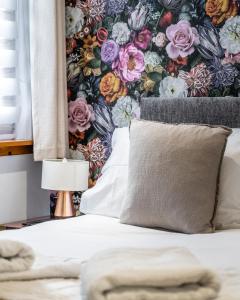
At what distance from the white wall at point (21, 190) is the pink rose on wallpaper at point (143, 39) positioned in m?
0.95

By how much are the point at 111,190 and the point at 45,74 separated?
1.02m

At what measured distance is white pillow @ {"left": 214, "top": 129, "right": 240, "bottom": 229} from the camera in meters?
2.53

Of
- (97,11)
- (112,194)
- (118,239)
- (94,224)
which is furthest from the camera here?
(97,11)

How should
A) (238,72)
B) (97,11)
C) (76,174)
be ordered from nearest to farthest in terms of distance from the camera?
(238,72), (76,174), (97,11)

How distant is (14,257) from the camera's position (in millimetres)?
1696

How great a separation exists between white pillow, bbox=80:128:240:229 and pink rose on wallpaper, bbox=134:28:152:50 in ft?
1.78

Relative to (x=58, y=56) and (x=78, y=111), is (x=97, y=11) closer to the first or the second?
(x=58, y=56)

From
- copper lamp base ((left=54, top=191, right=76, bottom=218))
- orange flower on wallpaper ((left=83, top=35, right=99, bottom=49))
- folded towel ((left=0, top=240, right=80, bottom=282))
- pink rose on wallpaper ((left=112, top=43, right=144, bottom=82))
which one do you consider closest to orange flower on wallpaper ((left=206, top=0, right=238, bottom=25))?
pink rose on wallpaper ((left=112, top=43, right=144, bottom=82))

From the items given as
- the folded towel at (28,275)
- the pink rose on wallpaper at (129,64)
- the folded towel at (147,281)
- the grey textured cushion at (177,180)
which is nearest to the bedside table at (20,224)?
the grey textured cushion at (177,180)

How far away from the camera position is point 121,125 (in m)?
3.43

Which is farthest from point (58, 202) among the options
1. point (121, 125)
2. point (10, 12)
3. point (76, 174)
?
point (10, 12)

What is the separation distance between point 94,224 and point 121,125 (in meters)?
0.96

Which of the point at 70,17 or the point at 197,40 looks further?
the point at 70,17

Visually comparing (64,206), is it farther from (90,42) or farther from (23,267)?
(23,267)
